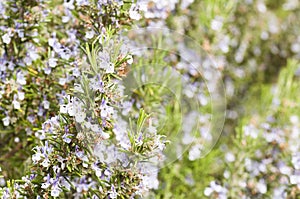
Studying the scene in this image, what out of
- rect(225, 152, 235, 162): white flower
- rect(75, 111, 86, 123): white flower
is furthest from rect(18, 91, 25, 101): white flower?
rect(225, 152, 235, 162): white flower

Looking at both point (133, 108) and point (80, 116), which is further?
point (133, 108)

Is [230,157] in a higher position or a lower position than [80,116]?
higher

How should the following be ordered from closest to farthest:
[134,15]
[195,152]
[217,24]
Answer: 1. [134,15]
2. [195,152]
3. [217,24]

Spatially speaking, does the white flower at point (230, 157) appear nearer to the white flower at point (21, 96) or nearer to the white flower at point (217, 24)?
the white flower at point (217, 24)

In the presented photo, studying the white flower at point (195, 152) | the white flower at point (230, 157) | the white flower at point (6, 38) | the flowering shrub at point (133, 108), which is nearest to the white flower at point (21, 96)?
the flowering shrub at point (133, 108)

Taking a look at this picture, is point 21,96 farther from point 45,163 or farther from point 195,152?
point 195,152

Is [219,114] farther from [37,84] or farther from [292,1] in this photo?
[292,1]

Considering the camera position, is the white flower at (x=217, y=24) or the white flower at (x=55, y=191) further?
the white flower at (x=217, y=24)

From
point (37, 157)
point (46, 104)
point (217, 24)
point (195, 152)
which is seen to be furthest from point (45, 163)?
point (217, 24)

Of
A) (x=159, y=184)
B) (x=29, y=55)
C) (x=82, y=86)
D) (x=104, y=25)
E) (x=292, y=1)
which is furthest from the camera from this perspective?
(x=292, y=1)

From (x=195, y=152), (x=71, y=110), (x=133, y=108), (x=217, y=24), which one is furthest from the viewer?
→ (x=217, y=24)

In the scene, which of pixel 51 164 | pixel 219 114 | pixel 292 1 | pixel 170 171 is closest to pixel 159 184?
pixel 170 171
